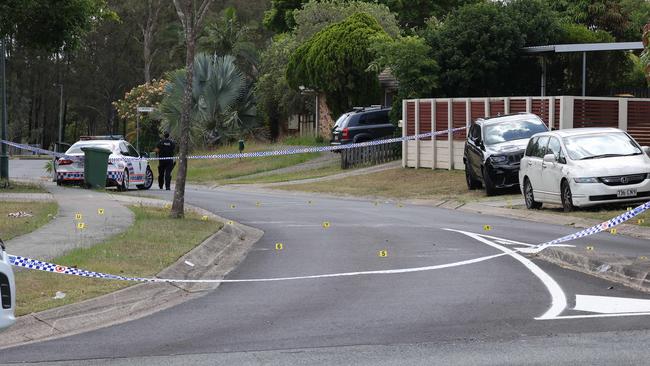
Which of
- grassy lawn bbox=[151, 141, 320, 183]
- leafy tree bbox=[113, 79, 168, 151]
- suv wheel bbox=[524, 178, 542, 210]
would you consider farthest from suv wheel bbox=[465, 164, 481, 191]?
leafy tree bbox=[113, 79, 168, 151]

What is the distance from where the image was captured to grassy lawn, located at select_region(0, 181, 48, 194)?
27.9m

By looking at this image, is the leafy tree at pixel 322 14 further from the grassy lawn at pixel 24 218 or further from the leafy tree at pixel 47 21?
the grassy lawn at pixel 24 218

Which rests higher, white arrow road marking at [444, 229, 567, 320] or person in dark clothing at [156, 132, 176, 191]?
person in dark clothing at [156, 132, 176, 191]

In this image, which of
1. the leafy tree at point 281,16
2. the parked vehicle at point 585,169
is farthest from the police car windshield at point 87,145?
the leafy tree at point 281,16

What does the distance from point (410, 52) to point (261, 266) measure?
25278 millimetres

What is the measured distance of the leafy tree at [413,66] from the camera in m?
38.3

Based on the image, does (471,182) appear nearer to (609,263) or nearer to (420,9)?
(609,263)

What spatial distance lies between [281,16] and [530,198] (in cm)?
5044

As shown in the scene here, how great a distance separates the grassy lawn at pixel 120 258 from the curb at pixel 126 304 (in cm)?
15

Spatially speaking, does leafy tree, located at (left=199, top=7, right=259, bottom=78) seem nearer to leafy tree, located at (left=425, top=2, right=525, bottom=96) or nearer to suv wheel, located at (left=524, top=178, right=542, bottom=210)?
leafy tree, located at (left=425, top=2, right=525, bottom=96)

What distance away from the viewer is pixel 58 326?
970 cm

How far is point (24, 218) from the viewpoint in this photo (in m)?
19.2

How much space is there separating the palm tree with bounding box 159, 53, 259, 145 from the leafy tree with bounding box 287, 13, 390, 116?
6.21 meters

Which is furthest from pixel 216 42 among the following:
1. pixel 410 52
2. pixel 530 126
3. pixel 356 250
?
pixel 356 250
